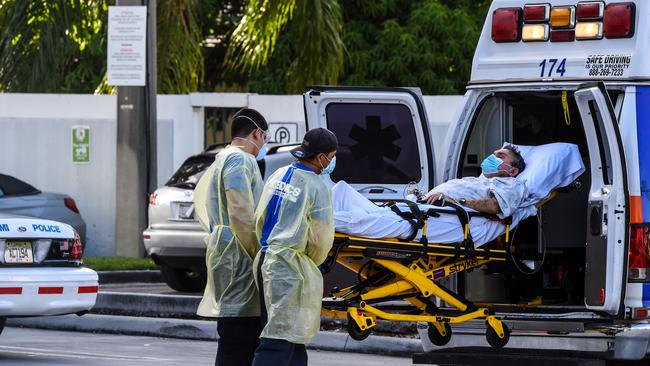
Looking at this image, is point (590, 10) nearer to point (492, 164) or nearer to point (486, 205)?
point (492, 164)

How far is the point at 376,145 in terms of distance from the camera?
10.4m

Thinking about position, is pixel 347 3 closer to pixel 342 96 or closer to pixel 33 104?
pixel 33 104

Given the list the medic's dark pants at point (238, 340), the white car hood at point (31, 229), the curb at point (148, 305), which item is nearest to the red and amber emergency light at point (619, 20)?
the medic's dark pants at point (238, 340)

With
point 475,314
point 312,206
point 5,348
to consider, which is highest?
point 312,206

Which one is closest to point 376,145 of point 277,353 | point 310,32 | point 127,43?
point 277,353

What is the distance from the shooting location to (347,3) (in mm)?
26375

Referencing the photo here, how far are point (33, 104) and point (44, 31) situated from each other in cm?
187

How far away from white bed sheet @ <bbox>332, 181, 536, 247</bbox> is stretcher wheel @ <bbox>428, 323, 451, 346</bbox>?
0.56 metres

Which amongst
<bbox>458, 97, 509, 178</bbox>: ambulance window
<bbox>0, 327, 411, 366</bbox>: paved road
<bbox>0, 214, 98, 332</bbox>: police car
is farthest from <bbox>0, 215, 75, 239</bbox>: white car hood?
<bbox>458, 97, 509, 178</bbox>: ambulance window

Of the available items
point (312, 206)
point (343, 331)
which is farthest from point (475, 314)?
point (343, 331)

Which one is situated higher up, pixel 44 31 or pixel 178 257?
pixel 44 31

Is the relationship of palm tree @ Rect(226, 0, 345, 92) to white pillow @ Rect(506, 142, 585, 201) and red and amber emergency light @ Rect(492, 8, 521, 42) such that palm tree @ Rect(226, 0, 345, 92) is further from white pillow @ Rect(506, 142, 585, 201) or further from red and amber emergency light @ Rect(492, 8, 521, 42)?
white pillow @ Rect(506, 142, 585, 201)

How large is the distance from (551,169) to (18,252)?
13.3ft

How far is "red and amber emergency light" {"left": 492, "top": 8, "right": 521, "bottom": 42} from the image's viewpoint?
9.73 metres
